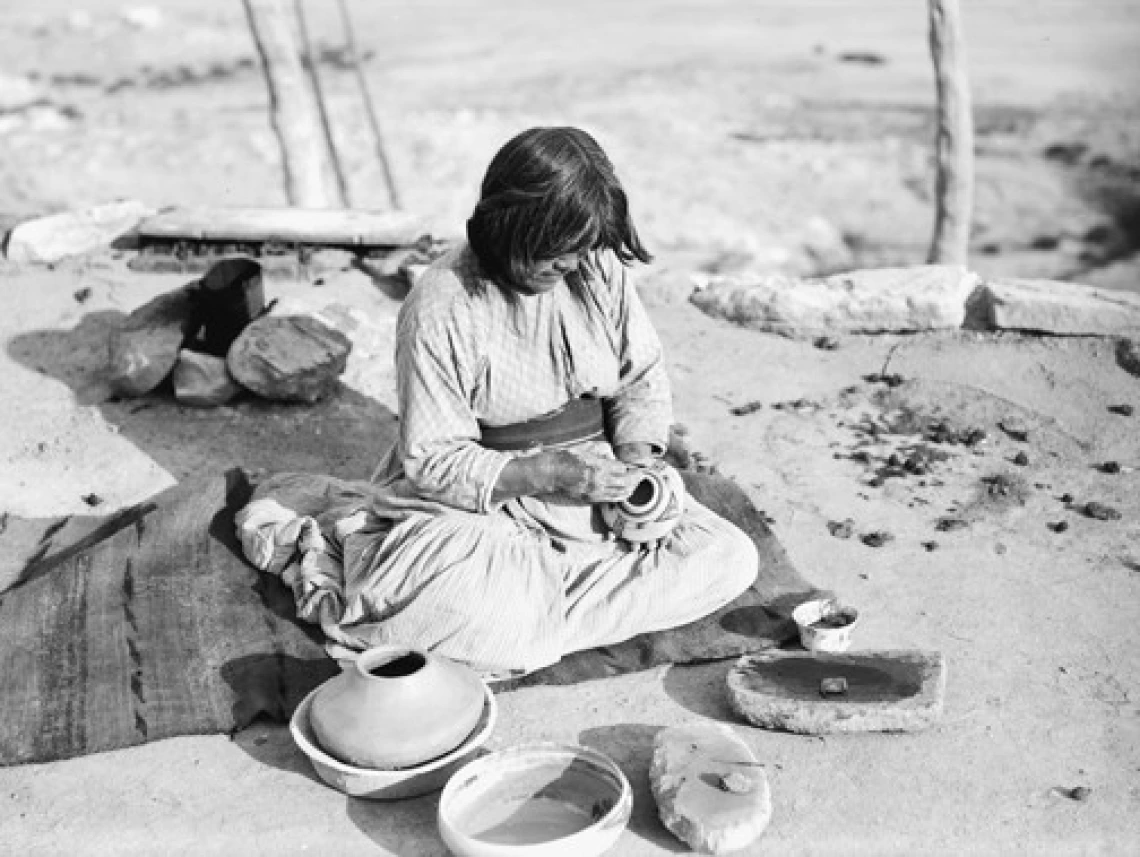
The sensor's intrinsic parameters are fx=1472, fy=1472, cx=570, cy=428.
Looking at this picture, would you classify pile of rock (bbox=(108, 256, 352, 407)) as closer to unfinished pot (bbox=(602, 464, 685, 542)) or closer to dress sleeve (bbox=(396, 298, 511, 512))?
dress sleeve (bbox=(396, 298, 511, 512))

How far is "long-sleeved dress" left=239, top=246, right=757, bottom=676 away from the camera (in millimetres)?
4172

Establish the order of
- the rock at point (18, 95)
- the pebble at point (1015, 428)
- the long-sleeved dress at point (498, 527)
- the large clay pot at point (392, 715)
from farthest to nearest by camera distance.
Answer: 1. the rock at point (18, 95)
2. the pebble at point (1015, 428)
3. the long-sleeved dress at point (498, 527)
4. the large clay pot at point (392, 715)

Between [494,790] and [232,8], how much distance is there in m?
18.8

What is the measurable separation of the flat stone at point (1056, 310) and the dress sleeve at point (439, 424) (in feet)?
10.8

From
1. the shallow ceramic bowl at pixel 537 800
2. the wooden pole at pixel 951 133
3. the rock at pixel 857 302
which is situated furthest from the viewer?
the wooden pole at pixel 951 133

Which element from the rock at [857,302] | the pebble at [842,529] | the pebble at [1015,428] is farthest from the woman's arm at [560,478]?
the rock at [857,302]

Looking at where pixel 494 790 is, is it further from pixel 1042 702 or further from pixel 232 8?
pixel 232 8

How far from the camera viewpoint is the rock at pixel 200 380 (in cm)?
614

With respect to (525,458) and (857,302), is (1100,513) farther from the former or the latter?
(525,458)

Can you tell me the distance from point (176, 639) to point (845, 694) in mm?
1956

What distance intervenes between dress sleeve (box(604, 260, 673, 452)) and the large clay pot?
1.13 metres

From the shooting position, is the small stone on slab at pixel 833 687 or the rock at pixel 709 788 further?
the small stone on slab at pixel 833 687

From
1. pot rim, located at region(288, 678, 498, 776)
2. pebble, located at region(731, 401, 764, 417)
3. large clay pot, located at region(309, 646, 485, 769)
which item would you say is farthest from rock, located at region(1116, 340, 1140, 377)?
large clay pot, located at region(309, 646, 485, 769)

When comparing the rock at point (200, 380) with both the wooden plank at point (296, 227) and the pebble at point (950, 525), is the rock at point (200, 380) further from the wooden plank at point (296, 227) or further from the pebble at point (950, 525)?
the pebble at point (950, 525)
